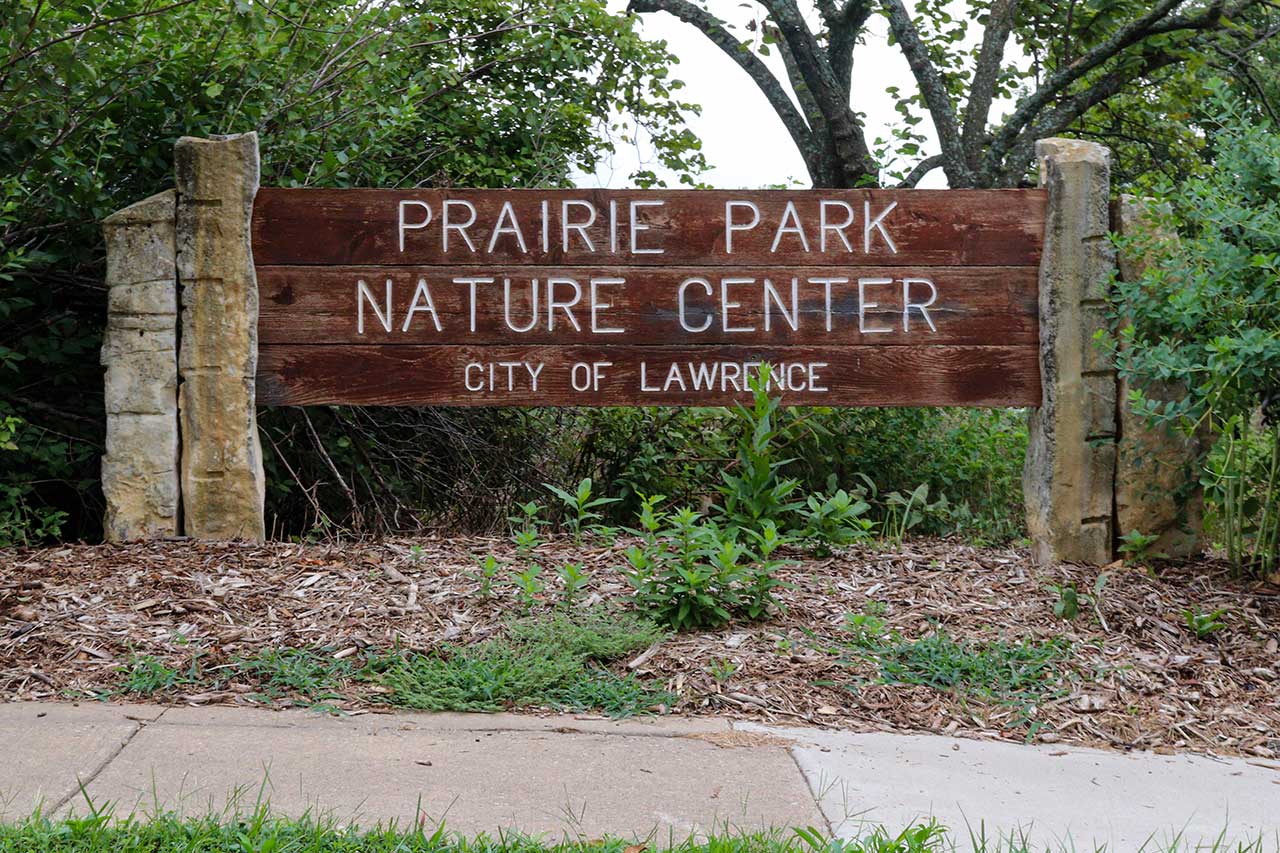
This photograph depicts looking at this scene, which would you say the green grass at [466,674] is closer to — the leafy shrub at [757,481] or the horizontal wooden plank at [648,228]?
the leafy shrub at [757,481]

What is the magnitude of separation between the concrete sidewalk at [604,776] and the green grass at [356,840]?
81 millimetres

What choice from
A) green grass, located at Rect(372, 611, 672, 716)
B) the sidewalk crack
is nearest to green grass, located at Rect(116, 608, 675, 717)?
green grass, located at Rect(372, 611, 672, 716)

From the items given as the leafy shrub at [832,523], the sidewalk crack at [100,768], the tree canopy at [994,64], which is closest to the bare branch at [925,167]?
the tree canopy at [994,64]

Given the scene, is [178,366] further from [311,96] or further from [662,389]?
[662,389]

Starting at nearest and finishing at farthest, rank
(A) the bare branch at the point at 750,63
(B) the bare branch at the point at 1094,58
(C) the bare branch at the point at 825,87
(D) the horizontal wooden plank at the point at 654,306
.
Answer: (D) the horizontal wooden plank at the point at 654,306 → (B) the bare branch at the point at 1094,58 → (C) the bare branch at the point at 825,87 → (A) the bare branch at the point at 750,63

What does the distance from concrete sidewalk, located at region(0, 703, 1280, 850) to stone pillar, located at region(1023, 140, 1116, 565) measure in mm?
1962

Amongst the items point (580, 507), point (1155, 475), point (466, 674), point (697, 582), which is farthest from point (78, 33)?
point (1155, 475)

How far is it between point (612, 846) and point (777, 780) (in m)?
0.70

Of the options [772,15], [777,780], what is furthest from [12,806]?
[772,15]

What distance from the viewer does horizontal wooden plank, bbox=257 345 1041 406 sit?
5859 millimetres

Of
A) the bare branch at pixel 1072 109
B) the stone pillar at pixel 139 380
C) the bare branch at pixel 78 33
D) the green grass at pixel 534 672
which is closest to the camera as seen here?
the green grass at pixel 534 672

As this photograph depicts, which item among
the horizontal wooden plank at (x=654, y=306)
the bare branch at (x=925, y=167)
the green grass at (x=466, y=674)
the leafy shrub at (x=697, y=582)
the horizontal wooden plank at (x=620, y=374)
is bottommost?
the green grass at (x=466, y=674)

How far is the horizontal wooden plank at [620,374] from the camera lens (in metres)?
5.86

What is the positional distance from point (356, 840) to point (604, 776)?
2.56 feet
